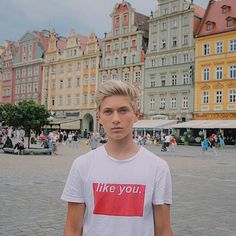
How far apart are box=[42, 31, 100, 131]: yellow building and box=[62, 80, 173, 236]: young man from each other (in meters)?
53.9

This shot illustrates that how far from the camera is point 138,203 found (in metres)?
2.14

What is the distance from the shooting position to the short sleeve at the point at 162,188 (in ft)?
7.14

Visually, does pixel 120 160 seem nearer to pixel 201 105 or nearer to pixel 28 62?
pixel 201 105

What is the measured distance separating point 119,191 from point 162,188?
0.23 meters

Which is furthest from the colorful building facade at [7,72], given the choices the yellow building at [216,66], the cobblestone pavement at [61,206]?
the cobblestone pavement at [61,206]

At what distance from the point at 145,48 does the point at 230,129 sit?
16.4 meters

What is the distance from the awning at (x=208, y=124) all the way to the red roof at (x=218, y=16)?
9908 millimetres

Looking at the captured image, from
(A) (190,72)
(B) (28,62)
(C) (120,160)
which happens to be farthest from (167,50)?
(C) (120,160)

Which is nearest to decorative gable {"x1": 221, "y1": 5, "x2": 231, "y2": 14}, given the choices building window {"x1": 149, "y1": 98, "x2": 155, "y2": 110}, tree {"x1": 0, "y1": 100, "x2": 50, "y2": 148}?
building window {"x1": 149, "y1": 98, "x2": 155, "y2": 110}

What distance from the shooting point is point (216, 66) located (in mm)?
45969

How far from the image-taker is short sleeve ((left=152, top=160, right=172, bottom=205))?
2176 mm

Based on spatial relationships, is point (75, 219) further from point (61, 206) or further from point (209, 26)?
point (209, 26)

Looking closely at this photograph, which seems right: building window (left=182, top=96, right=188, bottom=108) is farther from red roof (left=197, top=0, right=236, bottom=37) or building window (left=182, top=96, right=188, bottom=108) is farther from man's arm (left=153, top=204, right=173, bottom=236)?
man's arm (left=153, top=204, right=173, bottom=236)

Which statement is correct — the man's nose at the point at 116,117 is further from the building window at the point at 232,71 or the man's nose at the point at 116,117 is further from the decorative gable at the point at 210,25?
the decorative gable at the point at 210,25
